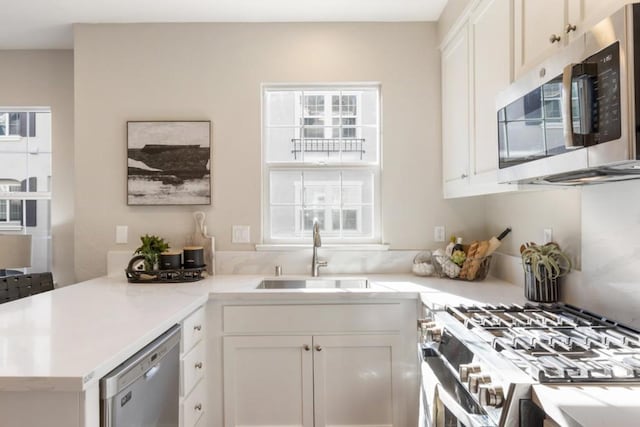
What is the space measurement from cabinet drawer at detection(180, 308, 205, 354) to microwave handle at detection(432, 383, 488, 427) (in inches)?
41.3

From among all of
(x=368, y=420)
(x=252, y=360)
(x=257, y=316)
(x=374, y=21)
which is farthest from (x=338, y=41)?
(x=368, y=420)

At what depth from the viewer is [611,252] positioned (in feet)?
4.91

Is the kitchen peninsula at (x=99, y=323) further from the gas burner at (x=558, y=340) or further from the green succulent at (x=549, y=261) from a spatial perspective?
the gas burner at (x=558, y=340)

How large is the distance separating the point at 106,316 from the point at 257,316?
0.71m

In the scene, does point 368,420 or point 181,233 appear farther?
point 181,233

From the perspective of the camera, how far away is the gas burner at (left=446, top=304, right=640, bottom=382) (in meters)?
0.93

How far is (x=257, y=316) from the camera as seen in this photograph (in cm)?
205

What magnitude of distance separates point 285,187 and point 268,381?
124 centimetres

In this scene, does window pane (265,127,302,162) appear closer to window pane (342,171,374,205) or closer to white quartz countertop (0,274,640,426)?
window pane (342,171,374,205)

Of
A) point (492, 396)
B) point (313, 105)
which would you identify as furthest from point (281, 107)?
point (492, 396)

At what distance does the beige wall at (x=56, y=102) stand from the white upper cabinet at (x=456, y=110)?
2.63 metres

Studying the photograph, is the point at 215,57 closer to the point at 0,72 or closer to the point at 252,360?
the point at 0,72

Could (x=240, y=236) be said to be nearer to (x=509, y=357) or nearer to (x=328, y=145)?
(x=328, y=145)

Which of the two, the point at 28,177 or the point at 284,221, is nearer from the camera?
the point at 284,221
